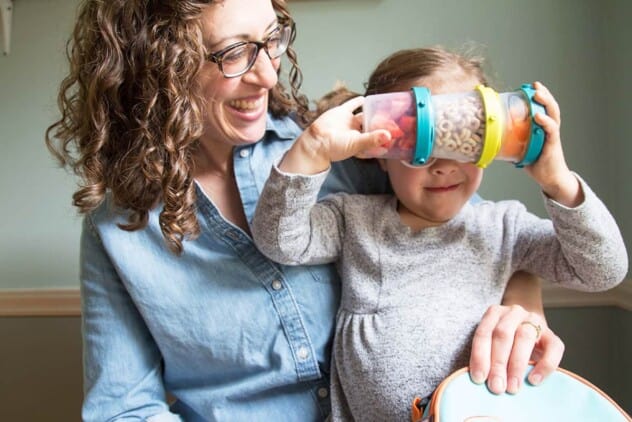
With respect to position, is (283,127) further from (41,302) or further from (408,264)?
(41,302)

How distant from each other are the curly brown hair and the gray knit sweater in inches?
6.4

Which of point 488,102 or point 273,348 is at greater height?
point 488,102

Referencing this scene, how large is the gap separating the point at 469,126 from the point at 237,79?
394 millimetres

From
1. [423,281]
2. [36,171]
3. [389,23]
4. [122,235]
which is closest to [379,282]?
[423,281]

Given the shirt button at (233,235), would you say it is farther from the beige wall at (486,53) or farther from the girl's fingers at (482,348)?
the beige wall at (486,53)

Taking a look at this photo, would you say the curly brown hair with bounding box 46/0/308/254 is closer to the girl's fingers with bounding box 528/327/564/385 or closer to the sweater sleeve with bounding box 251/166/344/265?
the sweater sleeve with bounding box 251/166/344/265

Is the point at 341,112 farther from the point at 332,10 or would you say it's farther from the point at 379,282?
the point at 332,10

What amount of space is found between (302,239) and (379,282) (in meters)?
0.15

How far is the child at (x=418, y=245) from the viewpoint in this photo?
A: 31.2 inches

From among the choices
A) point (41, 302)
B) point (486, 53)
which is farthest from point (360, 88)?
point (41, 302)

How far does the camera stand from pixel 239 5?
0.85 meters

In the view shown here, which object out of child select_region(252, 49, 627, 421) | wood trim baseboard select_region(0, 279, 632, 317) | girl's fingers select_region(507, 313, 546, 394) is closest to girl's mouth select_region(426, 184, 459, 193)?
child select_region(252, 49, 627, 421)

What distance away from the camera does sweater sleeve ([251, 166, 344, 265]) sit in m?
0.80

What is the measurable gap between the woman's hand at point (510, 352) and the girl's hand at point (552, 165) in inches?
7.9
